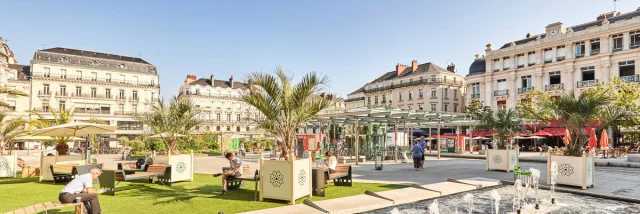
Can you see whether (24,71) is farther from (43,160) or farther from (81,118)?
(43,160)

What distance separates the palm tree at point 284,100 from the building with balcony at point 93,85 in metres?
48.3

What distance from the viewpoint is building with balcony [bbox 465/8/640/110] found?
35438 mm

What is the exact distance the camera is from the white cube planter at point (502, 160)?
1549cm

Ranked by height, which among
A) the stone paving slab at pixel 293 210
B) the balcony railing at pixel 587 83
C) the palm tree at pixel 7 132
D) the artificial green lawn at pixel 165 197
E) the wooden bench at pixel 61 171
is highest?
the balcony railing at pixel 587 83

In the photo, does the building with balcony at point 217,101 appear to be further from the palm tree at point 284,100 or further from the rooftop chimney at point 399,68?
the palm tree at point 284,100

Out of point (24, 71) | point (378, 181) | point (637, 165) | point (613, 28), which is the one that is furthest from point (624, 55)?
point (24, 71)

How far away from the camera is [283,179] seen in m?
8.34

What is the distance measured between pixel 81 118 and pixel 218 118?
72.7 feet

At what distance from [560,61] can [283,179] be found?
40.8m

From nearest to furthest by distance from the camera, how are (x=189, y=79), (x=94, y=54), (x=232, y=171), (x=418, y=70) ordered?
1. (x=232, y=171)
2. (x=418, y=70)
3. (x=94, y=54)
4. (x=189, y=79)

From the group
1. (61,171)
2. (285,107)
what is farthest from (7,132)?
(285,107)

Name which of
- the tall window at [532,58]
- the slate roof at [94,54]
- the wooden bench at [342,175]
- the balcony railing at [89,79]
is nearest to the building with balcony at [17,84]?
the balcony railing at [89,79]

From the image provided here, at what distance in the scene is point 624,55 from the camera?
35.0 m

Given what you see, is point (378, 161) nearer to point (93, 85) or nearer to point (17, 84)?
point (93, 85)
